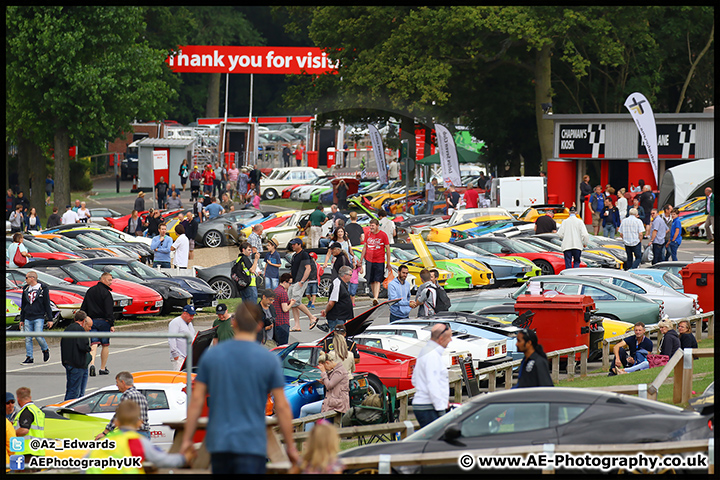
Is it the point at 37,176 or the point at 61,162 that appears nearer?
the point at 61,162

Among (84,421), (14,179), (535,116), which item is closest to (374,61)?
(535,116)

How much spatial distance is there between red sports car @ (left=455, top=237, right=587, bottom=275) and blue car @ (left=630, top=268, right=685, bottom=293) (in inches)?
135

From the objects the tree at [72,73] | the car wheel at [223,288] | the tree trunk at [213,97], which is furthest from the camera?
the tree trunk at [213,97]

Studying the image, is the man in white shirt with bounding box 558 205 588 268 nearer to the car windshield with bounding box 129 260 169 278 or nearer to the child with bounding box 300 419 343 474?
the car windshield with bounding box 129 260 169 278

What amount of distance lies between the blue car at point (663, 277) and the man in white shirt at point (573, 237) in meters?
2.07

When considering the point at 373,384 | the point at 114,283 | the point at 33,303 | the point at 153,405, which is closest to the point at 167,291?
the point at 114,283

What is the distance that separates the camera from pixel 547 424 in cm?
804

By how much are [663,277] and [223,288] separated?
34.6 ft

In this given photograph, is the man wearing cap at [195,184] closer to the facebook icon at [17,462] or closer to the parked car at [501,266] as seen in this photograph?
the parked car at [501,266]

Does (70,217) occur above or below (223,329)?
above

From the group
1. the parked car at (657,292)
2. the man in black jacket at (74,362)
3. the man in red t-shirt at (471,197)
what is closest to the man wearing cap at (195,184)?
the man in red t-shirt at (471,197)

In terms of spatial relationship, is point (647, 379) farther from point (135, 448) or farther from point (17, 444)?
point (135, 448)

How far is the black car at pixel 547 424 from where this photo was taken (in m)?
7.76

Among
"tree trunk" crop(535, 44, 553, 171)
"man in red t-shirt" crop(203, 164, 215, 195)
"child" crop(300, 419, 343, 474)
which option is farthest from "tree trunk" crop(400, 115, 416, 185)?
"child" crop(300, 419, 343, 474)
